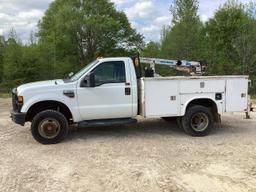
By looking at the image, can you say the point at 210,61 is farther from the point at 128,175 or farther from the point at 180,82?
the point at 128,175

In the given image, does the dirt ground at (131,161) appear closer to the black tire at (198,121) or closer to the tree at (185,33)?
the black tire at (198,121)

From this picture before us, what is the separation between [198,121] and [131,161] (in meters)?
3.07

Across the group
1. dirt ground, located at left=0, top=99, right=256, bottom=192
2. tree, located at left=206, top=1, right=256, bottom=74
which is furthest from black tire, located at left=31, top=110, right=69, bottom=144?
tree, located at left=206, top=1, right=256, bottom=74

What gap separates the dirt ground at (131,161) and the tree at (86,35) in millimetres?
31105

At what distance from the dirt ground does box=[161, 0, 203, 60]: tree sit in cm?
1972

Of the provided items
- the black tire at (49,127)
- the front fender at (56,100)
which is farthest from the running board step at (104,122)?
the black tire at (49,127)

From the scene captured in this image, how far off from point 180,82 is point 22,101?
373 centimetres

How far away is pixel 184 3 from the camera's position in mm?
30672

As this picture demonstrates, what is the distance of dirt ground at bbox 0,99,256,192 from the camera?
6238 mm

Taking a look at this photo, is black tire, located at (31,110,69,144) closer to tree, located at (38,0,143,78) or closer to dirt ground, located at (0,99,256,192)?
dirt ground, located at (0,99,256,192)

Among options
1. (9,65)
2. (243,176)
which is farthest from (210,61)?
(243,176)

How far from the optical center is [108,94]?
9.41m

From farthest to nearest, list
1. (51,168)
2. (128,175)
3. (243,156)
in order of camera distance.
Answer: (243,156) < (51,168) < (128,175)

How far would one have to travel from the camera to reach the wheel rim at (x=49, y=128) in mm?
9094
